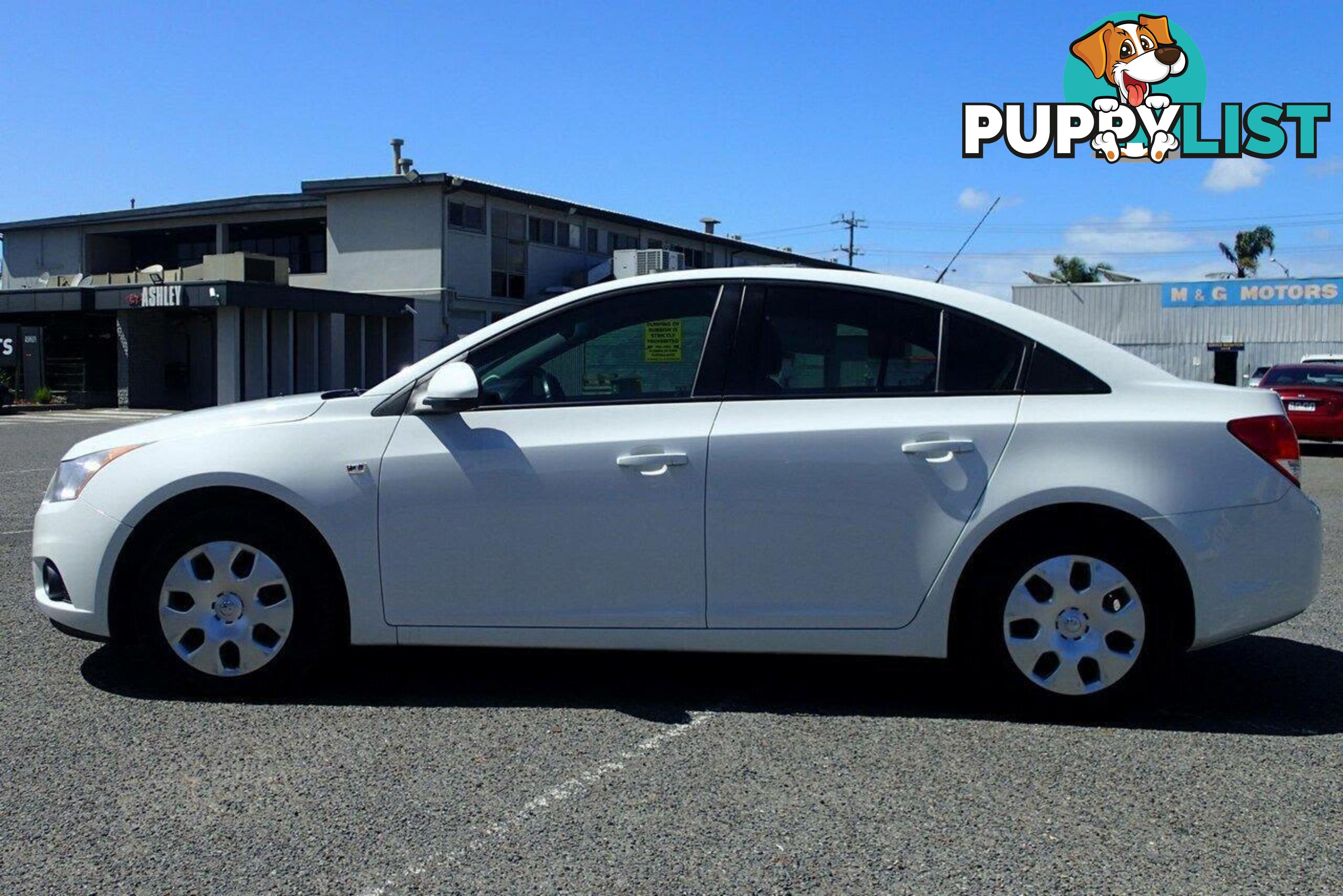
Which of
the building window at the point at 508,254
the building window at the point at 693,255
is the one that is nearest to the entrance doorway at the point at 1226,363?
the building window at the point at 693,255

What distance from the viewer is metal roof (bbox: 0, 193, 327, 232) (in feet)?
126

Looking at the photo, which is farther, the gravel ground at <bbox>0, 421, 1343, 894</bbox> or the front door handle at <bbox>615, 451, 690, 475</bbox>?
the front door handle at <bbox>615, 451, 690, 475</bbox>

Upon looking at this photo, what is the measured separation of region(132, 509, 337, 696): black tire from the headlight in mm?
408

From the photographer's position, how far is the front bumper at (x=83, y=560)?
452 centimetres

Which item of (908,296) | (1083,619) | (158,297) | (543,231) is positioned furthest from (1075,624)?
(543,231)

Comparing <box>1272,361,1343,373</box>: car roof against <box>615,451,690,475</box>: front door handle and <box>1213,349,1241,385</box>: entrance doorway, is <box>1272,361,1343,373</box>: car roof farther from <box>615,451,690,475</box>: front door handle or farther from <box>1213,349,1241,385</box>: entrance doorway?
<box>1213,349,1241,385</box>: entrance doorway

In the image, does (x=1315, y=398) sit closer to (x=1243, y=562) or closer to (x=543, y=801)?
(x=1243, y=562)

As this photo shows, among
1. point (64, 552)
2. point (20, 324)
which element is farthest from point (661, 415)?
point (20, 324)

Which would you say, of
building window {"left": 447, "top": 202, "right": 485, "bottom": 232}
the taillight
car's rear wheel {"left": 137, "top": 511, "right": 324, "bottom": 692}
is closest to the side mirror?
car's rear wheel {"left": 137, "top": 511, "right": 324, "bottom": 692}

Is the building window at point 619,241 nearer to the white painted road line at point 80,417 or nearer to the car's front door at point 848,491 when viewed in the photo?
the white painted road line at point 80,417

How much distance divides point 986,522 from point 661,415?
3.97 feet

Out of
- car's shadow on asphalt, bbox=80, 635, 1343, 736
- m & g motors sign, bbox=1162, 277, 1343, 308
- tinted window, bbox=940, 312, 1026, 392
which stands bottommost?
car's shadow on asphalt, bbox=80, 635, 1343, 736

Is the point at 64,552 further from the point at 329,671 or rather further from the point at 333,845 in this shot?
the point at 333,845

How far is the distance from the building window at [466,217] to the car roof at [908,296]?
3210cm
